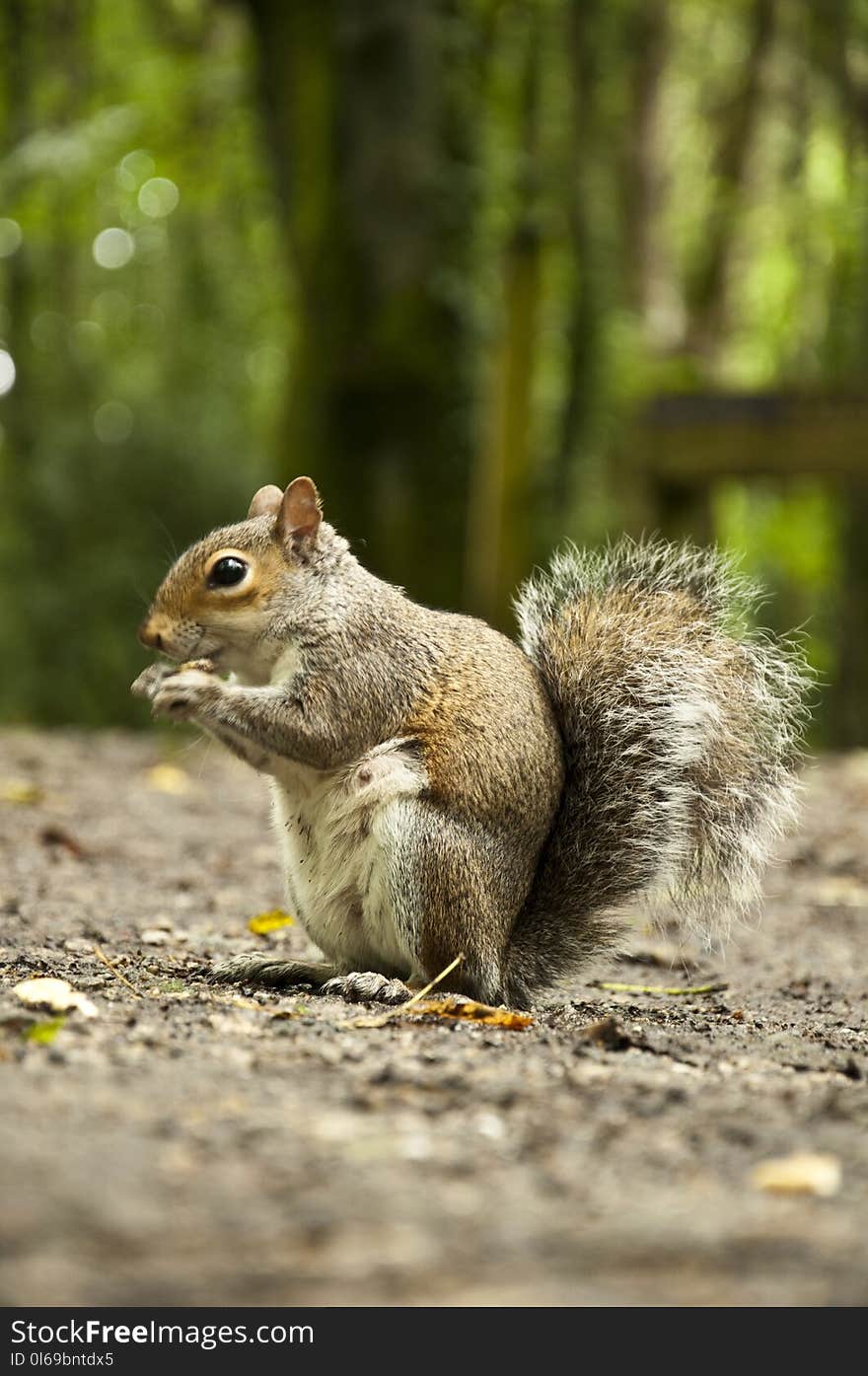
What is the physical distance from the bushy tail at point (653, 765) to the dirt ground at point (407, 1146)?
0.73 ft

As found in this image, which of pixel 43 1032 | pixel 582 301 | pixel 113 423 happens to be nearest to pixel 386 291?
pixel 582 301

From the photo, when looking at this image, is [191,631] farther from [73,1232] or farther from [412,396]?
[412,396]

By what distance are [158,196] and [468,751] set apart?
11212 millimetres

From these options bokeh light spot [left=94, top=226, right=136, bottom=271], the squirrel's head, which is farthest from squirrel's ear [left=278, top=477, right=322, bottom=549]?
bokeh light spot [left=94, top=226, right=136, bottom=271]

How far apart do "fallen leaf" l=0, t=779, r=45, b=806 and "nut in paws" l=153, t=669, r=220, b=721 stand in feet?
9.14

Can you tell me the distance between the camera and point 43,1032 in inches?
95.3

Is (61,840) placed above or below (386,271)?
below

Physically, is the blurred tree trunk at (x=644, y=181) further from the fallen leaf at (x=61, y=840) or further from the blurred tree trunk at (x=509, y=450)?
the fallen leaf at (x=61, y=840)

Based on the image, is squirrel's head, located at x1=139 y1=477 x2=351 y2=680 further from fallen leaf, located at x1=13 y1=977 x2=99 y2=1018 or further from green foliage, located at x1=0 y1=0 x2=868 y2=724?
green foliage, located at x1=0 y1=0 x2=868 y2=724

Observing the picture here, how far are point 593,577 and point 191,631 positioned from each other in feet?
3.26

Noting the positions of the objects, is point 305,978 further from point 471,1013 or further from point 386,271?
point 386,271

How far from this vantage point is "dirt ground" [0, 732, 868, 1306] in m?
1.61

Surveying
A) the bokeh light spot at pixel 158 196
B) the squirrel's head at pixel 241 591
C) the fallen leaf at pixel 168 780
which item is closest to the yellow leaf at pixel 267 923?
the squirrel's head at pixel 241 591

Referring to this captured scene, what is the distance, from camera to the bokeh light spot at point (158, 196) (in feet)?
37.6
